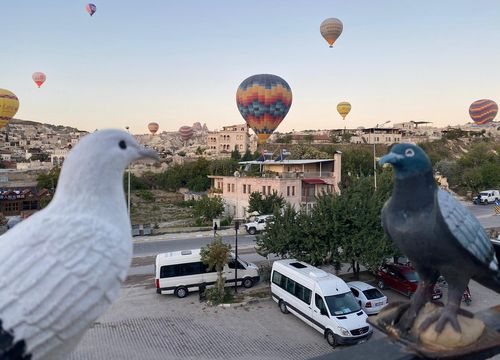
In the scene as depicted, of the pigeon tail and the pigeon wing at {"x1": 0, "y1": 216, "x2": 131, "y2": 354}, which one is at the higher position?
the pigeon wing at {"x1": 0, "y1": 216, "x2": 131, "y2": 354}

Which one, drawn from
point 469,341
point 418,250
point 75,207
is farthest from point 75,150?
point 469,341

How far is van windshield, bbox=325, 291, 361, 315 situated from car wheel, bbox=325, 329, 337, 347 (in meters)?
0.52

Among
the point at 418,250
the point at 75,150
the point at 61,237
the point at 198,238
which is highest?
the point at 75,150

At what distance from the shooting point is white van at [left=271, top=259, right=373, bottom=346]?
10812 mm

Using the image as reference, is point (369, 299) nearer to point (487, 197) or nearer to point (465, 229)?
point (465, 229)

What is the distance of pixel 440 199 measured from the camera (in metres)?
3.85

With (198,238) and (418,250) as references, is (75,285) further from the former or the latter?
(198,238)

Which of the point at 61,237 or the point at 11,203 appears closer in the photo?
A: the point at 61,237

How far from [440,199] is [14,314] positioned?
3557mm

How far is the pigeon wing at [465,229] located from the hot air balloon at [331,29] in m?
44.9

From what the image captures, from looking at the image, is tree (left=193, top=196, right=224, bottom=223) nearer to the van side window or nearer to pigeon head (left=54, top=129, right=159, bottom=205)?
the van side window

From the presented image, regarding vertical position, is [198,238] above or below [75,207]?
below

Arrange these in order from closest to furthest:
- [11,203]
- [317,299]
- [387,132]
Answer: [317,299] < [11,203] < [387,132]

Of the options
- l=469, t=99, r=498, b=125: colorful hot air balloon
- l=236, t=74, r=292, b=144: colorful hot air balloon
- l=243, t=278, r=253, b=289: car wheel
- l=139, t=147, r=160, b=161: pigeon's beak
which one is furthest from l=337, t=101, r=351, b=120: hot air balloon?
l=139, t=147, r=160, b=161: pigeon's beak
